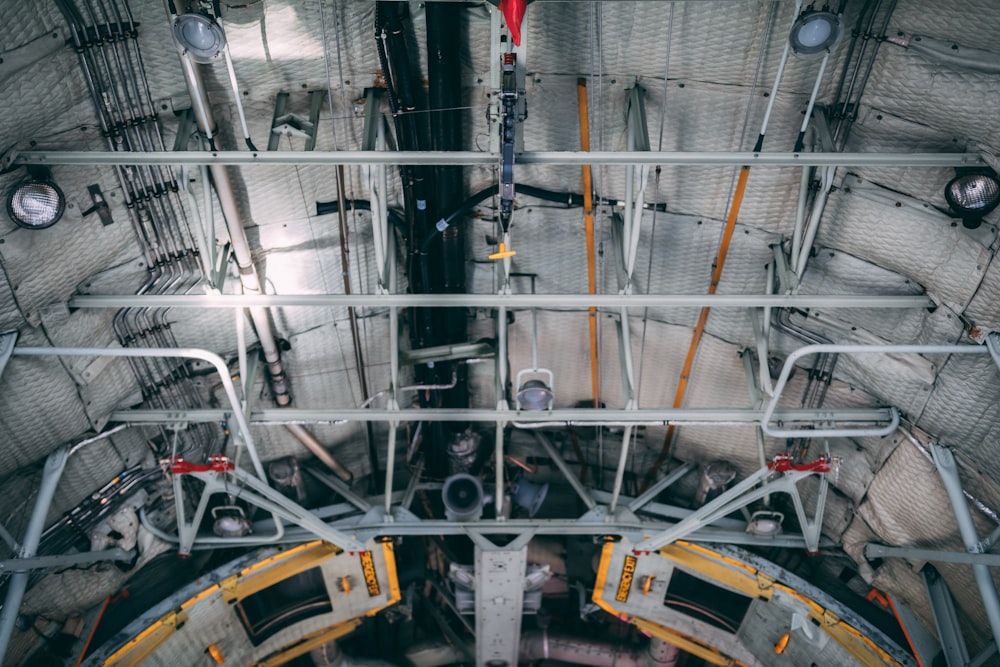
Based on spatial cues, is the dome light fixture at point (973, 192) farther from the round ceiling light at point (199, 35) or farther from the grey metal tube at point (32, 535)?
the grey metal tube at point (32, 535)

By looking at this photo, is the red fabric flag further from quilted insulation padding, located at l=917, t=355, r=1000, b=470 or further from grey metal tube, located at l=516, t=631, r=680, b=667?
grey metal tube, located at l=516, t=631, r=680, b=667

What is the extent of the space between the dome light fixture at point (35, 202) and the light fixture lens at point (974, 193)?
581cm

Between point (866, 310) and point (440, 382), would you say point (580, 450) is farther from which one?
point (866, 310)

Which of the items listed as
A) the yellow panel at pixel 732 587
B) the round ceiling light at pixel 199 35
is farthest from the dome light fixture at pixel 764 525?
the round ceiling light at pixel 199 35

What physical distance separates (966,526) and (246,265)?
224 inches

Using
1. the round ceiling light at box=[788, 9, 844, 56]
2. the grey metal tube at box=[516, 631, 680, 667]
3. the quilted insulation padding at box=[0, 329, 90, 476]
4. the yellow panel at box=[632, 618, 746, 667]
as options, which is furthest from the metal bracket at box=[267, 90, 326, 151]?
the grey metal tube at box=[516, 631, 680, 667]

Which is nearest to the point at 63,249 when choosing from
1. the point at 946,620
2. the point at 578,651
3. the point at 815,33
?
the point at 815,33

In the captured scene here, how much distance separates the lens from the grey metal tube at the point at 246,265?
5.21m

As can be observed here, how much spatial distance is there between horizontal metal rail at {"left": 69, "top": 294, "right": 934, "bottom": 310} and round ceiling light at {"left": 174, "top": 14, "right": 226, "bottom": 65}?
162 centimetres

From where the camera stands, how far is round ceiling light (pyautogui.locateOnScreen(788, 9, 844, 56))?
4.20 m

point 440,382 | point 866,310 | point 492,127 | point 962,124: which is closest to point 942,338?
point 866,310

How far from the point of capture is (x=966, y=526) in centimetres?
554

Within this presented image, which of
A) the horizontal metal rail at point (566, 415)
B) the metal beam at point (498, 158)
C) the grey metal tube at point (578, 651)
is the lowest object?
the grey metal tube at point (578, 651)

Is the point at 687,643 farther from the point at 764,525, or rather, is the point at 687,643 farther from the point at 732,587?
the point at 764,525
